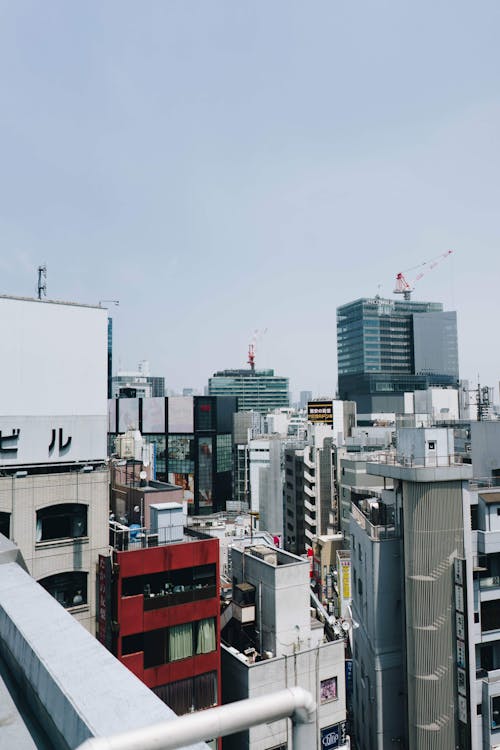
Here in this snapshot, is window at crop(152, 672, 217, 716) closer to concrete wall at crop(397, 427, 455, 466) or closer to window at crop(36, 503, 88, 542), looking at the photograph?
window at crop(36, 503, 88, 542)

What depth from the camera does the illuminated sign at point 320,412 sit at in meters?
123

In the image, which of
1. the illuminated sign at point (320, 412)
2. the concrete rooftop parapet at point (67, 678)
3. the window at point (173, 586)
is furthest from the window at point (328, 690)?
the illuminated sign at point (320, 412)

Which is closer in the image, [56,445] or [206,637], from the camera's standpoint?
[206,637]

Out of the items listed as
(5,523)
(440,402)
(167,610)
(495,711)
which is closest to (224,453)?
(440,402)

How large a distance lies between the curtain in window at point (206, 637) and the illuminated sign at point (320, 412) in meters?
91.6

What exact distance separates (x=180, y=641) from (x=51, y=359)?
1850 centimetres

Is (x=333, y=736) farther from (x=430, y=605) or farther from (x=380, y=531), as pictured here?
(x=380, y=531)

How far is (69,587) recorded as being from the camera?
1291 inches

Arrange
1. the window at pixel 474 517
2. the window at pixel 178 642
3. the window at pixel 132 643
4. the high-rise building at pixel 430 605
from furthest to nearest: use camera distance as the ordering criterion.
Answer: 1. the window at pixel 474 517
2. the high-rise building at pixel 430 605
3. the window at pixel 178 642
4. the window at pixel 132 643

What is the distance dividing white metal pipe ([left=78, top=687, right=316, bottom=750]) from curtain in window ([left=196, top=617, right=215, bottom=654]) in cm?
3108

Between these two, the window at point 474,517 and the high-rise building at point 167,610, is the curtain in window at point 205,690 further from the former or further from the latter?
the window at point 474,517

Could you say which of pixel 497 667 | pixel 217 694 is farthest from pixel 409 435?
pixel 217 694

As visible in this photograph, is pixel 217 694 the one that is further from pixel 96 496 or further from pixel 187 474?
pixel 187 474

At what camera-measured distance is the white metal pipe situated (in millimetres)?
3412
